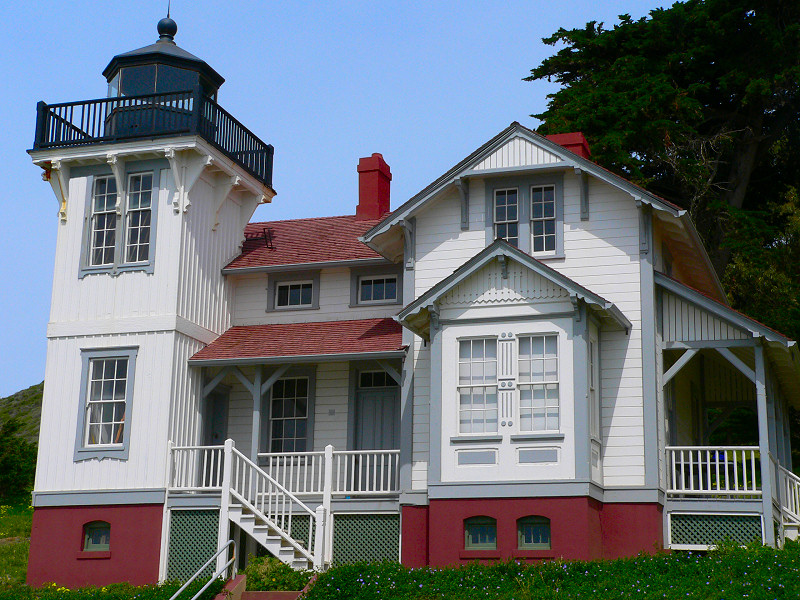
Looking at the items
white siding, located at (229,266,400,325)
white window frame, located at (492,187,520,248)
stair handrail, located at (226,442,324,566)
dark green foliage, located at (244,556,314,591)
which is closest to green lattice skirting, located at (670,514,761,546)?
white window frame, located at (492,187,520,248)

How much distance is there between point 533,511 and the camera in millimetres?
18250

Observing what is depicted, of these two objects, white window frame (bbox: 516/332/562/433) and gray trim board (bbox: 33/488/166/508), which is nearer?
white window frame (bbox: 516/332/562/433)

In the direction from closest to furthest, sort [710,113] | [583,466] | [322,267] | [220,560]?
[583,466] < [220,560] < [322,267] < [710,113]

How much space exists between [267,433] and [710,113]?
1859 centimetres

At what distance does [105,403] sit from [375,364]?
5.34 metres

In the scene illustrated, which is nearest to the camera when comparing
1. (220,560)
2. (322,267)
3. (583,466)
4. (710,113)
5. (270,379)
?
(583,466)

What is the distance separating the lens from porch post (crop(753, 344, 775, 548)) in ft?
59.9

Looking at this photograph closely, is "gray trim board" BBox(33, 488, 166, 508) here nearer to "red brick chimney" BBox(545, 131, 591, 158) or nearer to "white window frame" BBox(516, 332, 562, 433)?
"white window frame" BBox(516, 332, 562, 433)

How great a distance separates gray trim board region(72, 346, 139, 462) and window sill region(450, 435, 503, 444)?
6.39 metres

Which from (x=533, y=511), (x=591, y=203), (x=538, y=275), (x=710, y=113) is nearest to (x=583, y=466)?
(x=533, y=511)

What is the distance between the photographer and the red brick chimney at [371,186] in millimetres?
25766

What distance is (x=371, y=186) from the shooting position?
25.9 metres

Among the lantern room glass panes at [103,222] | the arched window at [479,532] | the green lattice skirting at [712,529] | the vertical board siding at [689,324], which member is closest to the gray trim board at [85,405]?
the lantern room glass panes at [103,222]

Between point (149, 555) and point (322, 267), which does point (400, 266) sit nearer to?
point (322, 267)
